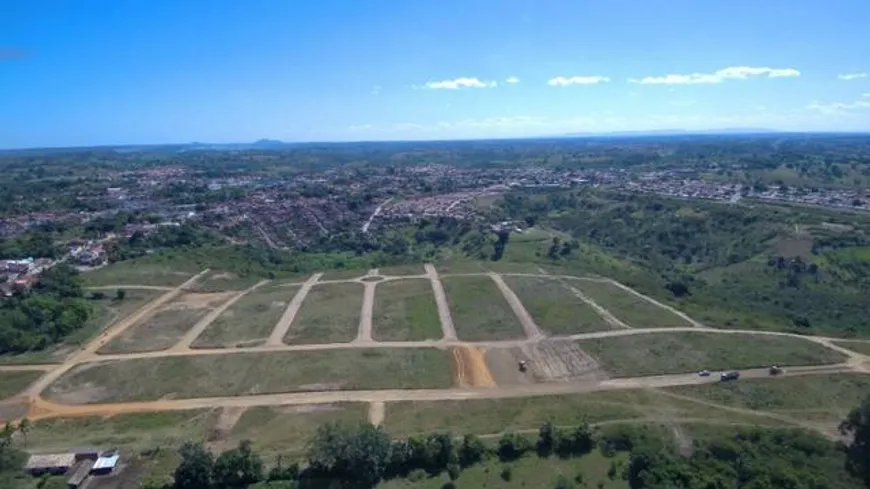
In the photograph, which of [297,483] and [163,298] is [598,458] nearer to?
[297,483]

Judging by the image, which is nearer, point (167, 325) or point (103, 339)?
point (103, 339)

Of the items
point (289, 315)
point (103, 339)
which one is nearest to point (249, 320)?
point (289, 315)

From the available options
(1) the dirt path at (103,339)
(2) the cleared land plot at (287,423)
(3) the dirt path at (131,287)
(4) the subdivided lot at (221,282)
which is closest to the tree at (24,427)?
(1) the dirt path at (103,339)

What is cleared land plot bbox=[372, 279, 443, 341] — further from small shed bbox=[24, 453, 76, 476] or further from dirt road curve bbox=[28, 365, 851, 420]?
small shed bbox=[24, 453, 76, 476]

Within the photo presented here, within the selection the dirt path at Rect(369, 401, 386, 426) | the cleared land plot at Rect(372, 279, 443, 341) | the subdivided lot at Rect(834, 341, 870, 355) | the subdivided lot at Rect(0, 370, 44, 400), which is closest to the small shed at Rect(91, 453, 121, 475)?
the dirt path at Rect(369, 401, 386, 426)

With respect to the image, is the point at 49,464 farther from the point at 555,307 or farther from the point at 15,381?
the point at 555,307

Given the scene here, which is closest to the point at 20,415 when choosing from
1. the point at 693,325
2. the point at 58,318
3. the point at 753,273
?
the point at 58,318
